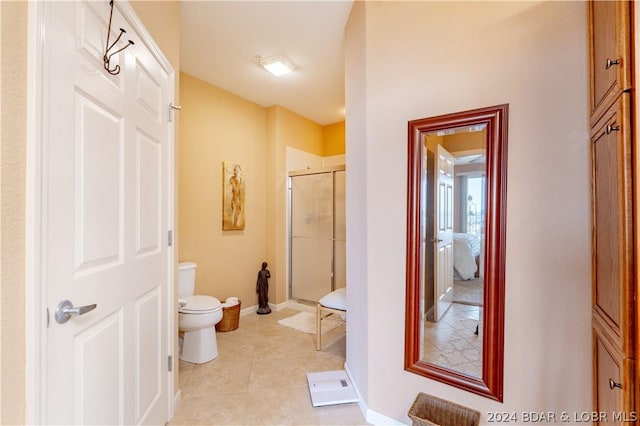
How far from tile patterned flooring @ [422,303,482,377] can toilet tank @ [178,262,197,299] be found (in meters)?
2.08

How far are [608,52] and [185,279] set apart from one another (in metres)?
3.04

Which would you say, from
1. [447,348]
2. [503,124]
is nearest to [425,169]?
[503,124]

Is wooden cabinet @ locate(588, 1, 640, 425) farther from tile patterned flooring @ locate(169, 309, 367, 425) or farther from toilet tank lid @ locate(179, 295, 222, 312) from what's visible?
toilet tank lid @ locate(179, 295, 222, 312)

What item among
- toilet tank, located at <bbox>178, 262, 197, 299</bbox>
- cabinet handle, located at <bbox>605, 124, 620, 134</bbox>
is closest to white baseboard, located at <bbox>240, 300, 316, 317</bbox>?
toilet tank, located at <bbox>178, 262, 197, 299</bbox>

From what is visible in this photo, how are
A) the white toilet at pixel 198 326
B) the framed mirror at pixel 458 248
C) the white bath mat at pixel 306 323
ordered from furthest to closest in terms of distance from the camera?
the white bath mat at pixel 306 323 < the white toilet at pixel 198 326 < the framed mirror at pixel 458 248

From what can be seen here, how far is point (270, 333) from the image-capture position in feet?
9.75

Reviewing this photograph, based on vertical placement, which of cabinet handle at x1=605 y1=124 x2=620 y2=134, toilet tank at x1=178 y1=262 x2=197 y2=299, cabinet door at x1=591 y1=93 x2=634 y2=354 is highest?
cabinet handle at x1=605 y1=124 x2=620 y2=134

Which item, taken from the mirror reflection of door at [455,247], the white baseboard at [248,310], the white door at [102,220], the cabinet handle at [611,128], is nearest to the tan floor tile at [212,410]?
the white door at [102,220]

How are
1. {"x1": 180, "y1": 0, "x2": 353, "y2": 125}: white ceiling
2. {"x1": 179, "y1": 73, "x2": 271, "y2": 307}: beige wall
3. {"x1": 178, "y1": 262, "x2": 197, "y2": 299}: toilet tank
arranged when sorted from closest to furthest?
{"x1": 180, "y1": 0, "x2": 353, "y2": 125}: white ceiling < {"x1": 178, "y1": 262, "x2": 197, "y2": 299}: toilet tank < {"x1": 179, "y1": 73, "x2": 271, "y2": 307}: beige wall

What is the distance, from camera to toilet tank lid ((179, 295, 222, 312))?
2.30 m

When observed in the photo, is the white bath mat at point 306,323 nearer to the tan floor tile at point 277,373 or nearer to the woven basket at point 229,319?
the woven basket at point 229,319

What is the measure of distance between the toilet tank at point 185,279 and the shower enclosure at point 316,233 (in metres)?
1.42

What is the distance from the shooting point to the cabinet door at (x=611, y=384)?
0.89 m

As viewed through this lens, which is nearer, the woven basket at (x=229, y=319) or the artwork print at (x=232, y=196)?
the woven basket at (x=229, y=319)
